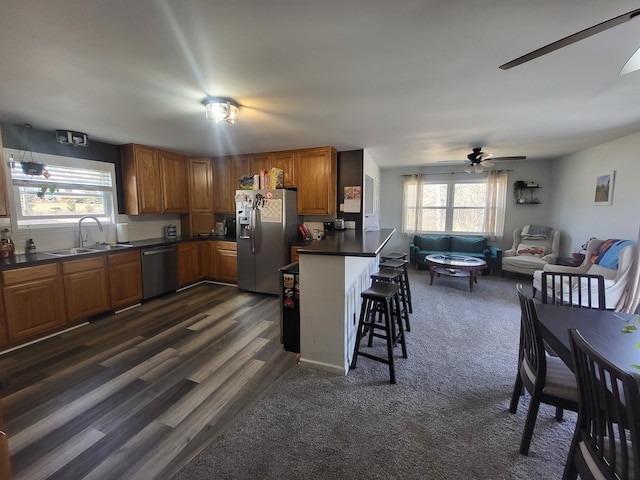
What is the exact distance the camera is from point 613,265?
329 centimetres

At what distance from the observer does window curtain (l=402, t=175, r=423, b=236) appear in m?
6.22

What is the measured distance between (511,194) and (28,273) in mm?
7644

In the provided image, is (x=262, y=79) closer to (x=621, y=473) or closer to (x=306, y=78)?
(x=306, y=78)

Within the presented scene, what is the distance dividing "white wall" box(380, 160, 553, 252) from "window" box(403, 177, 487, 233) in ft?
0.68

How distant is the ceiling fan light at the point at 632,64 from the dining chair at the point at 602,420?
1855 mm

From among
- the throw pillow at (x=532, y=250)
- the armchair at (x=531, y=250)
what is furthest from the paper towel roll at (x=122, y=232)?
the throw pillow at (x=532, y=250)

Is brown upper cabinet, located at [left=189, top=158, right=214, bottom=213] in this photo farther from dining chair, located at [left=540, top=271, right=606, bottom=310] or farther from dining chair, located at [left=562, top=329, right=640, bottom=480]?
dining chair, located at [left=562, top=329, right=640, bottom=480]

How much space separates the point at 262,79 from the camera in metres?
1.96

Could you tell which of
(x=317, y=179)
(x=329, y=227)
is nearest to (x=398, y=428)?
(x=329, y=227)

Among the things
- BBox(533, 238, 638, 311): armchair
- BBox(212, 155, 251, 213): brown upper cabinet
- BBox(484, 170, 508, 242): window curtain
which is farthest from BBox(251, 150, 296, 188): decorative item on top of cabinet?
BBox(484, 170, 508, 242): window curtain

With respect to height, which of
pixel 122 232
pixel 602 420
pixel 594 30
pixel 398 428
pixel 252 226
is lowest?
pixel 398 428

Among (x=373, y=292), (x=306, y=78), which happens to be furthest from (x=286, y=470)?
(x=306, y=78)

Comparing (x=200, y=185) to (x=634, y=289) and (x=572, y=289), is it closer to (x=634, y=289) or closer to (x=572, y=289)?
(x=572, y=289)

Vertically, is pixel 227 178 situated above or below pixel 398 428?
above
